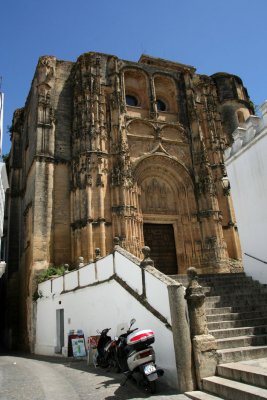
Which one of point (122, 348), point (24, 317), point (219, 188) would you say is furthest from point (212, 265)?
point (122, 348)

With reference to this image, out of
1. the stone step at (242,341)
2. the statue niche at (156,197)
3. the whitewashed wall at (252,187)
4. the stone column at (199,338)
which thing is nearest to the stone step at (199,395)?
the stone column at (199,338)

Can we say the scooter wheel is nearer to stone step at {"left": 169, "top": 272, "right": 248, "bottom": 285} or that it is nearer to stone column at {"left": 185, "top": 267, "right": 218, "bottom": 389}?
stone column at {"left": 185, "top": 267, "right": 218, "bottom": 389}

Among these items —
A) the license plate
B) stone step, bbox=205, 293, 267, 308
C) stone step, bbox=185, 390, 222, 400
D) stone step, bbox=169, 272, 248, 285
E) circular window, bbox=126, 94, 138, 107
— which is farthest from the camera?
circular window, bbox=126, 94, 138, 107

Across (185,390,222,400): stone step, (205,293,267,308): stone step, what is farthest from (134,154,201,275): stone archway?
(185,390,222,400): stone step

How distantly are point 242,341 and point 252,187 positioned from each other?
5.57m

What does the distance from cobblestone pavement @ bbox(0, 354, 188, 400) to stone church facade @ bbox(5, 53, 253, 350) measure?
7542mm

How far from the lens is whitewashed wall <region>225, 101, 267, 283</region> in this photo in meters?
10.3

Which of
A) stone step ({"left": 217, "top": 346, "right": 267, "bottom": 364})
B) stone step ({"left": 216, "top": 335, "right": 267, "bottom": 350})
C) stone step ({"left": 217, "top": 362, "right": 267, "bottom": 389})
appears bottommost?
stone step ({"left": 217, "top": 362, "right": 267, "bottom": 389})

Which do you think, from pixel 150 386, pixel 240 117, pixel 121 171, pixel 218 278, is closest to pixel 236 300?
pixel 218 278

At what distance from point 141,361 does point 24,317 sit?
533 inches

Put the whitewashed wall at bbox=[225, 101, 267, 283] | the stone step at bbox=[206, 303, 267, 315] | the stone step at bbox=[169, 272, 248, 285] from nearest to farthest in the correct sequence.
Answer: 1. the stone step at bbox=[206, 303, 267, 315]
2. the stone step at bbox=[169, 272, 248, 285]
3. the whitewashed wall at bbox=[225, 101, 267, 283]

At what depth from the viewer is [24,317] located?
1772cm

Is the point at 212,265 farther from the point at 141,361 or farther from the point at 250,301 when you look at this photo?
the point at 141,361

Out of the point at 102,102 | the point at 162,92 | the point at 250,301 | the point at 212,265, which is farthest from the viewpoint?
the point at 162,92
